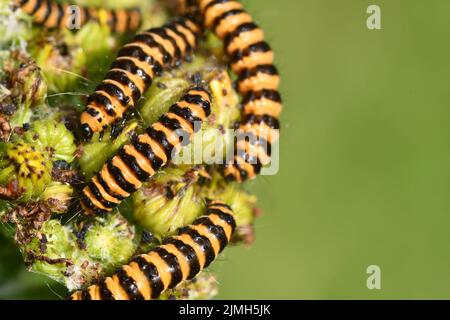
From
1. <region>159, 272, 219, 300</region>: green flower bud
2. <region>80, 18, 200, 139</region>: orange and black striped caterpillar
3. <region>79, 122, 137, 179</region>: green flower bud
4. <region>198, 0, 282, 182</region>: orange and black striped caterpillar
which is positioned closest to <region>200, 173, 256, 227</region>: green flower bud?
<region>198, 0, 282, 182</region>: orange and black striped caterpillar

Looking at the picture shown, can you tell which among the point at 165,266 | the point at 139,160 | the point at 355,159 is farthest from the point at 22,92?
the point at 355,159

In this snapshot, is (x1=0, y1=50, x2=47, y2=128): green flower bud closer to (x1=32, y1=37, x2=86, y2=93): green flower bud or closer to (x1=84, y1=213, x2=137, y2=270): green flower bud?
(x1=32, y1=37, x2=86, y2=93): green flower bud

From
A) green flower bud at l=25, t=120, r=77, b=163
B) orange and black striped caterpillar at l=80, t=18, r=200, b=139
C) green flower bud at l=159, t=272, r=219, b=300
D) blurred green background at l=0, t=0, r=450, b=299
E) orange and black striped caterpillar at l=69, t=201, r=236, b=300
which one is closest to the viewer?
orange and black striped caterpillar at l=69, t=201, r=236, b=300

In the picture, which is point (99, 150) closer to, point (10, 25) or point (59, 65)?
point (59, 65)

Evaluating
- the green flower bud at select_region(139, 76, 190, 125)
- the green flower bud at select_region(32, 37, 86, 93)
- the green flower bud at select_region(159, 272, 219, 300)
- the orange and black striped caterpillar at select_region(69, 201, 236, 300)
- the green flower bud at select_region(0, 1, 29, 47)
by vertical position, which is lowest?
the green flower bud at select_region(159, 272, 219, 300)

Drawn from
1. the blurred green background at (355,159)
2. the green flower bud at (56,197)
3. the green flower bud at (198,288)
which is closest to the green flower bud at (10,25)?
the green flower bud at (56,197)
